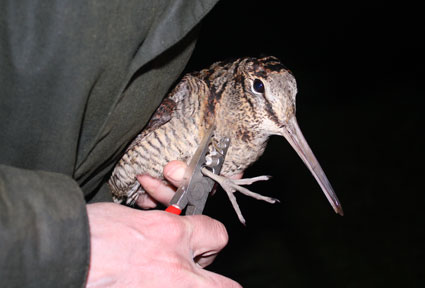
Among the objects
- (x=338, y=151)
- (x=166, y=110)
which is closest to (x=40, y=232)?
(x=166, y=110)

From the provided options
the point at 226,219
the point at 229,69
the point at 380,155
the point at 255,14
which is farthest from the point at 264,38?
the point at 229,69

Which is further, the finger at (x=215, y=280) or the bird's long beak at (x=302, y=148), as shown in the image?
the bird's long beak at (x=302, y=148)

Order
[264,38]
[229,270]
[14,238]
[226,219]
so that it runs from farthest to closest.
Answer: [264,38] → [226,219] → [229,270] → [14,238]

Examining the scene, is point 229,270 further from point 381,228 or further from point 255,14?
point 255,14

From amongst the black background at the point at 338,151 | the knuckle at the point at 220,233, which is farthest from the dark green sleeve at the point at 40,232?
the black background at the point at 338,151

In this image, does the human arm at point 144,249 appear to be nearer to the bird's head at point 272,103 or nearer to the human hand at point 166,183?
the human hand at point 166,183

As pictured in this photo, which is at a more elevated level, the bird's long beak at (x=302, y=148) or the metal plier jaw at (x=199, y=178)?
the bird's long beak at (x=302, y=148)

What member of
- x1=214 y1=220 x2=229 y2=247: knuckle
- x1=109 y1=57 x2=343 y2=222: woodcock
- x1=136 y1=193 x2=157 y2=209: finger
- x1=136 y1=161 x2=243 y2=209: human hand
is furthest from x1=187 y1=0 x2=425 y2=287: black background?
x1=214 y1=220 x2=229 y2=247: knuckle
